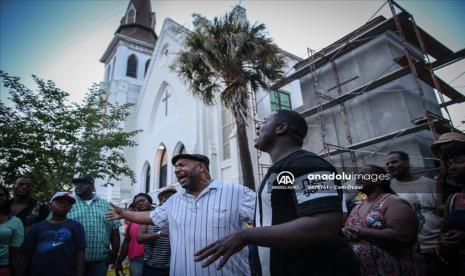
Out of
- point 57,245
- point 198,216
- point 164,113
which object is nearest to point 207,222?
point 198,216

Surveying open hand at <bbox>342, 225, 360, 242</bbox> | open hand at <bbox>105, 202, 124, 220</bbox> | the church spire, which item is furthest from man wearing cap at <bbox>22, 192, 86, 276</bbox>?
the church spire

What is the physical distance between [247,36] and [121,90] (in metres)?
19.0

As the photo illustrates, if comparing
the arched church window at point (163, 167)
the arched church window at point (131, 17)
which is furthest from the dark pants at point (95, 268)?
the arched church window at point (131, 17)

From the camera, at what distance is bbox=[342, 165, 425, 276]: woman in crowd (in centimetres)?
205

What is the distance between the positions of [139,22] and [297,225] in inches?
1477

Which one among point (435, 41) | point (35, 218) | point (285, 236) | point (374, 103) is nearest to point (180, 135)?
point (374, 103)

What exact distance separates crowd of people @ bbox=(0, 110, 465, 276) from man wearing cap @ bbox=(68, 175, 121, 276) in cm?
1

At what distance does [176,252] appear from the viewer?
2508 millimetres

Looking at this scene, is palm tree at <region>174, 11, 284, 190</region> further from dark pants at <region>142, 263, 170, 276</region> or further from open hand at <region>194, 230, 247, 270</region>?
open hand at <region>194, 230, 247, 270</region>

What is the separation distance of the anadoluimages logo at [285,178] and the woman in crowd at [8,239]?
11.2 feet

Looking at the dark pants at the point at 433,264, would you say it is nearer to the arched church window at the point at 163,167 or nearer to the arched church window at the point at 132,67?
the arched church window at the point at 163,167

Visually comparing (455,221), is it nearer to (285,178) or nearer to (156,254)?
(285,178)

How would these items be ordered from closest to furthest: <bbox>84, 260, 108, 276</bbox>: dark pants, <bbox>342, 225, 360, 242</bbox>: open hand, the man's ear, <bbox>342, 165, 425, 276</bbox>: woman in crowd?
the man's ear → <bbox>342, 165, 425, 276</bbox>: woman in crowd → <bbox>342, 225, 360, 242</bbox>: open hand → <bbox>84, 260, 108, 276</bbox>: dark pants

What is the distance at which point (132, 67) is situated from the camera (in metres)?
28.5
